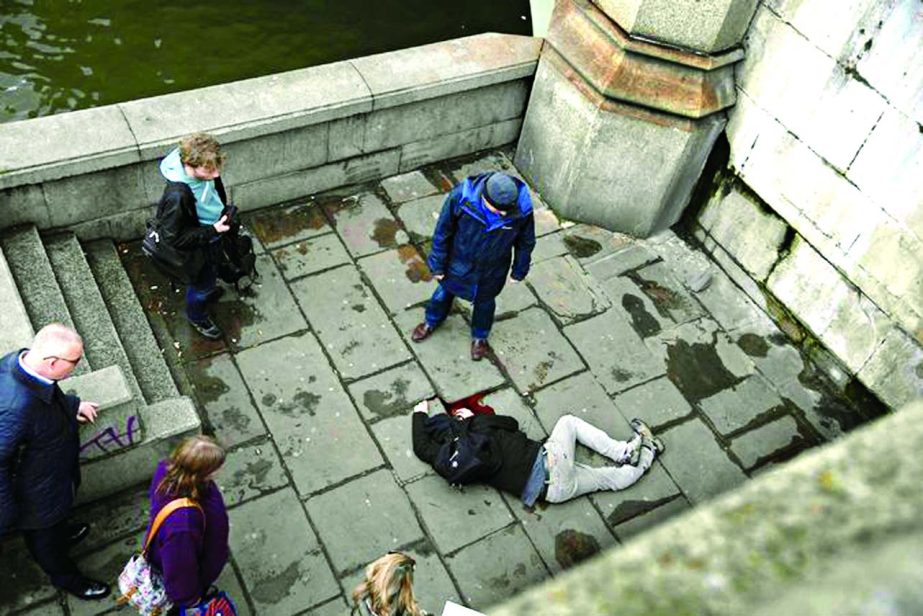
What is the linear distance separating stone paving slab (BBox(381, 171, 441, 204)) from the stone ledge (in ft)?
19.7

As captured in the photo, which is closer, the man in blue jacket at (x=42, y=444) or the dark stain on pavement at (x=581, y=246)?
the man in blue jacket at (x=42, y=444)

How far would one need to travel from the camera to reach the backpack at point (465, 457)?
525 cm

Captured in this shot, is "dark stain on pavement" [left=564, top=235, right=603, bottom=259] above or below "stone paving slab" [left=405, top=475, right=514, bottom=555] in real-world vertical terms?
above

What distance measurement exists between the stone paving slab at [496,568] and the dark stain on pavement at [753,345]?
96.9 inches

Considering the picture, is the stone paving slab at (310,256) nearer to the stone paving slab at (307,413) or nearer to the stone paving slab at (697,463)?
the stone paving slab at (307,413)

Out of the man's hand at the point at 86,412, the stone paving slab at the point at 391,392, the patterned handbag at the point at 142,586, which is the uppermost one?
the man's hand at the point at 86,412

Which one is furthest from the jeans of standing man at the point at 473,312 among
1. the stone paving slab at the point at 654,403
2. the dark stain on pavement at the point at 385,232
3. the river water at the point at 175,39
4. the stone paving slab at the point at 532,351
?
the river water at the point at 175,39

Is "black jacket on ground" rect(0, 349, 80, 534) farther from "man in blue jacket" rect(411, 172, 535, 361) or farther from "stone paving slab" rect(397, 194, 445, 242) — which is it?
"stone paving slab" rect(397, 194, 445, 242)

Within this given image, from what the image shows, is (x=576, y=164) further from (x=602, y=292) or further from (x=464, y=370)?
(x=464, y=370)

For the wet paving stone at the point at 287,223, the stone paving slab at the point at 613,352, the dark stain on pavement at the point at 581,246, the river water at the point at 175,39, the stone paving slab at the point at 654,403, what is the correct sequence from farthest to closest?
the river water at the point at 175,39 → the dark stain on pavement at the point at 581,246 → the wet paving stone at the point at 287,223 → the stone paving slab at the point at 613,352 → the stone paving slab at the point at 654,403

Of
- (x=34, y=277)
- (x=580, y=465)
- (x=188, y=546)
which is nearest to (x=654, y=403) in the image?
(x=580, y=465)

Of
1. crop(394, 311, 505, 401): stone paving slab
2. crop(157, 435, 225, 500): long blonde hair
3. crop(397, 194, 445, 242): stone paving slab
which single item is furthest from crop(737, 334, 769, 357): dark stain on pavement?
crop(157, 435, 225, 500): long blonde hair

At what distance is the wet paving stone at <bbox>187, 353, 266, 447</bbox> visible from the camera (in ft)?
18.1

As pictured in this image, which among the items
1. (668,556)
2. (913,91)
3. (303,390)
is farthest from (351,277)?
(668,556)
